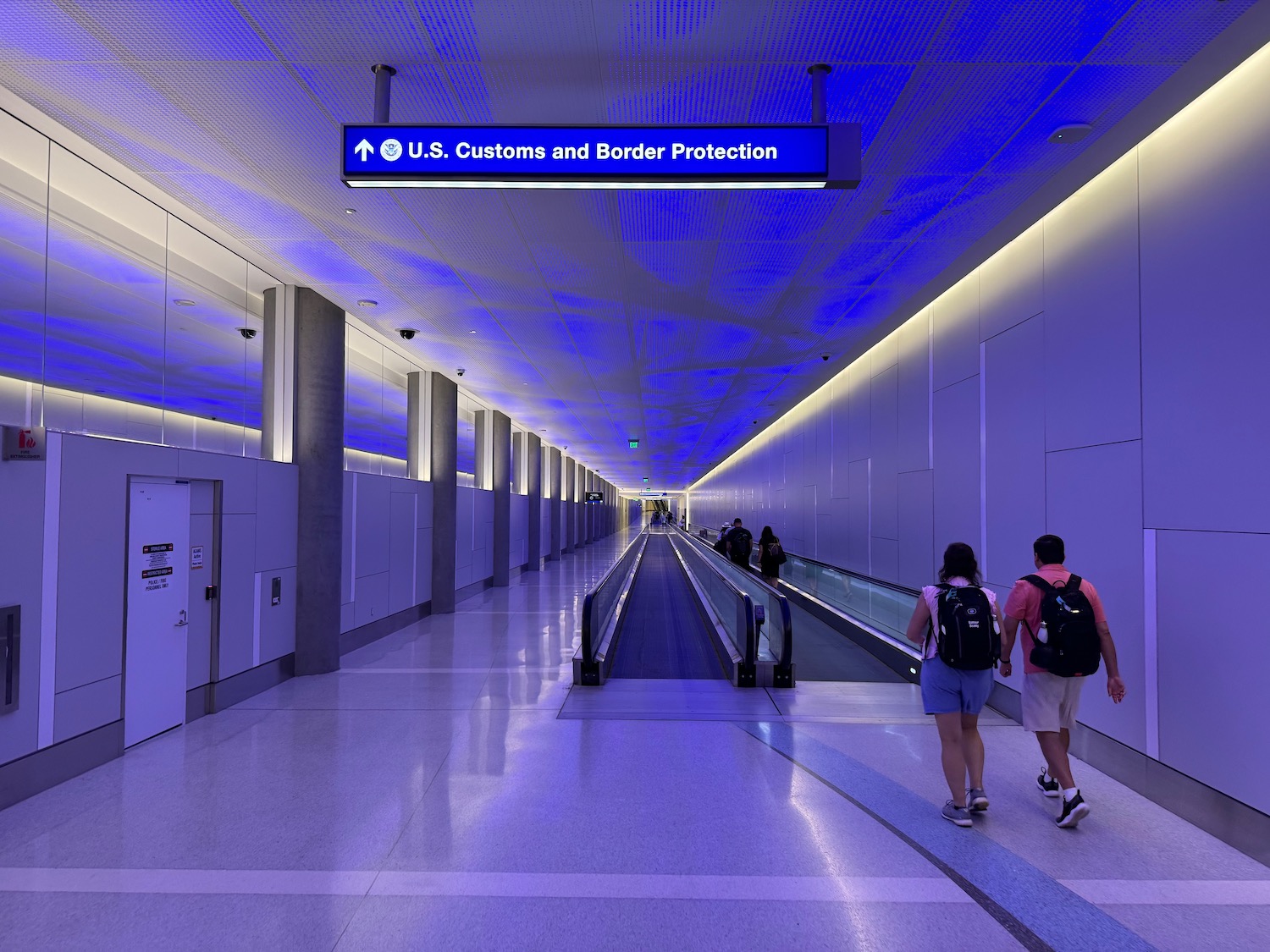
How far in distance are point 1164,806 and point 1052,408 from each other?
10.1ft

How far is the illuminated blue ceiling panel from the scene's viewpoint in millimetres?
3531

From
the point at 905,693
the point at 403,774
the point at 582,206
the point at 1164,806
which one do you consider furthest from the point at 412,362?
the point at 1164,806

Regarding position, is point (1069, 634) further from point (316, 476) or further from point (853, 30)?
point (316, 476)

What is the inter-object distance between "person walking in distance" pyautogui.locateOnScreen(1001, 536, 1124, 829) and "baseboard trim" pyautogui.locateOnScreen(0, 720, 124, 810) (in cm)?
624

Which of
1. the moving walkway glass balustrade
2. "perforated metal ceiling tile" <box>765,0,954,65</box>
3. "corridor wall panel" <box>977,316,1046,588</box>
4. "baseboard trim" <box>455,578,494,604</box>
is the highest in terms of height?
"perforated metal ceiling tile" <box>765,0,954,65</box>

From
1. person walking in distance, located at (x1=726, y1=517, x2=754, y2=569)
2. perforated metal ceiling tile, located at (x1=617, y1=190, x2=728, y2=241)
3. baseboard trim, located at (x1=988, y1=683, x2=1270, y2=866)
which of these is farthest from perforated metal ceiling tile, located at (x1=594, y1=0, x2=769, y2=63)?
person walking in distance, located at (x1=726, y1=517, x2=754, y2=569)

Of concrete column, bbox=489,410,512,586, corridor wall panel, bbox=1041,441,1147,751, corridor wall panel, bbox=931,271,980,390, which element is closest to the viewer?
corridor wall panel, bbox=1041,441,1147,751

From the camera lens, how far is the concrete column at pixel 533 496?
22.3m

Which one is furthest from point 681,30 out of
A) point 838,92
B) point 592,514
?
point 592,514

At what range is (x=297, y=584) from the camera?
8.09 m

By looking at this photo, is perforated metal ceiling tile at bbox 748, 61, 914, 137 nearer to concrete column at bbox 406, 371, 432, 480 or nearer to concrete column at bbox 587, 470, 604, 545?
concrete column at bbox 406, 371, 432, 480

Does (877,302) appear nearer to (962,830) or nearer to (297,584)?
(962,830)

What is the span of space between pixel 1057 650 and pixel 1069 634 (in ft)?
0.39

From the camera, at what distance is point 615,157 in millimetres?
3439
